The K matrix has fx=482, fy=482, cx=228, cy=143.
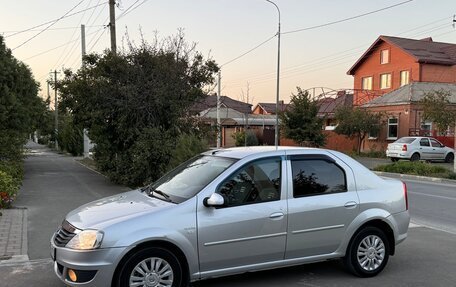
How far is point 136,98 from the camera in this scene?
48.0ft

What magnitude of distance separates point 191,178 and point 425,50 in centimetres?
4439

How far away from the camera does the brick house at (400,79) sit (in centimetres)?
3394

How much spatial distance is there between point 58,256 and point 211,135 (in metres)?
11.2

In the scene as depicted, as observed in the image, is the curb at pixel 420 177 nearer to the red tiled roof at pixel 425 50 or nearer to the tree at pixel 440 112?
the tree at pixel 440 112

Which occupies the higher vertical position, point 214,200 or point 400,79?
point 400,79

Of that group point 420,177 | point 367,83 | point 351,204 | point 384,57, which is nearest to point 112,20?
point 420,177

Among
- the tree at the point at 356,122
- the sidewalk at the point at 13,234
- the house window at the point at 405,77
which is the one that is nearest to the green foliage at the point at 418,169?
the tree at the point at 356,122

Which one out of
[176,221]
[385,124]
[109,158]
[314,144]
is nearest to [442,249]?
[176,221]

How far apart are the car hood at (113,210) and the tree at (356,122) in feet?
98.5

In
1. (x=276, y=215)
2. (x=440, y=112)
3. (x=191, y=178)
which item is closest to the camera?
(x=276, y=215)

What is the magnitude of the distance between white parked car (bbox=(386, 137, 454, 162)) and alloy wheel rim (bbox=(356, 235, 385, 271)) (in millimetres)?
22850

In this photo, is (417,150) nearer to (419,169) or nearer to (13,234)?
(419,169)

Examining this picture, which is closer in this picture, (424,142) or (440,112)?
(440,112)

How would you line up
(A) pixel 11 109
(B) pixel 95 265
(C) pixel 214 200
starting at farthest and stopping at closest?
1. (A) pixel 11 109
2. (C) pixel 214 200
3. (B) pixel 95 265
